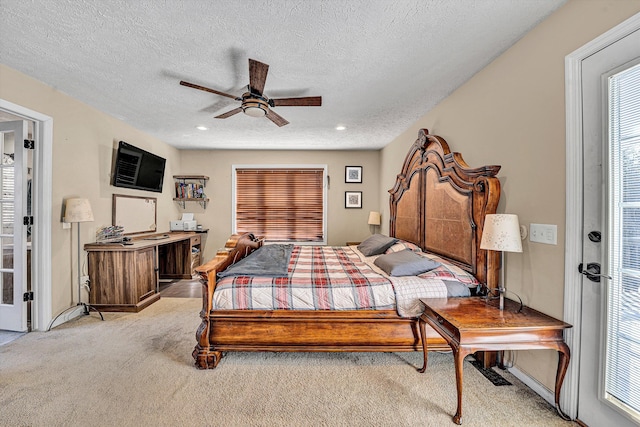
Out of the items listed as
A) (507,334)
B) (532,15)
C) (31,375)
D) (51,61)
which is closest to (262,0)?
(532,15)

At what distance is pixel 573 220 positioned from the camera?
156 centimetres

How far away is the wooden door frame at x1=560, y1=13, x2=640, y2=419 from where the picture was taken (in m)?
1.54

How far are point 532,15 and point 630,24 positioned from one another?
0.56 metres

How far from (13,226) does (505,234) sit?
4493mm

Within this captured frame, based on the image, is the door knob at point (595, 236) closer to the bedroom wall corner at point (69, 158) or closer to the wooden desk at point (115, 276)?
the wooden desk at point (115, 276)

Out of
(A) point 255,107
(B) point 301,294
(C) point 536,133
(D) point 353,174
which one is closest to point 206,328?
(B) point 301,294

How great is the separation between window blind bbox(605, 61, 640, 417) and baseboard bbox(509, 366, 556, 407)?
362 millimetres

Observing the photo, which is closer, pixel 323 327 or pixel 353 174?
pixel 323 327

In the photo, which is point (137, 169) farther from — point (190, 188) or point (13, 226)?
point (13, 226)

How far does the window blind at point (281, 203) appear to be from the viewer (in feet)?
17.6

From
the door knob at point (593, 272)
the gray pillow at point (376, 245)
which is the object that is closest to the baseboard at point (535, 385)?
the door knob at point (593, 272)

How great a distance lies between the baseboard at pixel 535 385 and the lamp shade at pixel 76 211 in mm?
4292

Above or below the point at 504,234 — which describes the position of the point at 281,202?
above

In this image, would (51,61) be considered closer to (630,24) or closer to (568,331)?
(630,24)
